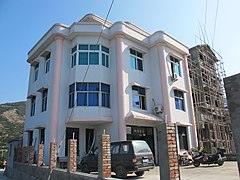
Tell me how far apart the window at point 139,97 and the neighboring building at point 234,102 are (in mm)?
11599

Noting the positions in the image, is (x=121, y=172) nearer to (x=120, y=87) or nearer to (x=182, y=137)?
(x=120, y=87)

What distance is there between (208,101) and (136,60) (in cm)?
1176

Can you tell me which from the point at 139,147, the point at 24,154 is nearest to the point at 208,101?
the point at 139,147

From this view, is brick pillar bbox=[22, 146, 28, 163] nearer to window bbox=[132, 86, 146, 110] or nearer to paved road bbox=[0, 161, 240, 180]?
paved road bbox=[0, 161, 240, 180]

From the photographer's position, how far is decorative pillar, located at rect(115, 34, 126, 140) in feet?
44.2

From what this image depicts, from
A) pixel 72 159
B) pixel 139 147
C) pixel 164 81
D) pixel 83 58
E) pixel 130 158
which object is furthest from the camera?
pixel 164 81

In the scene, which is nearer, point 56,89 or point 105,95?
point 56,89

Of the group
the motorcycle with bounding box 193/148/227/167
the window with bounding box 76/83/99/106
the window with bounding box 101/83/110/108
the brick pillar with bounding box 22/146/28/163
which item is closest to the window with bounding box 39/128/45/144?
the brick pillar with bounding box 22/146/28/163

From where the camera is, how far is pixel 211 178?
8.20 metres

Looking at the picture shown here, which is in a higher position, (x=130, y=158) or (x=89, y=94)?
(x=89, y=94)

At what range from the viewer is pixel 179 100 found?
17.8 meters

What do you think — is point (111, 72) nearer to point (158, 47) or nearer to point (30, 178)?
point (158, 47)

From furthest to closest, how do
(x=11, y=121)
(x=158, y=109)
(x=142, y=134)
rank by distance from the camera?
1. (x=11, y=121)
2. (x=142, y=134)
3. (x=158, y=109)

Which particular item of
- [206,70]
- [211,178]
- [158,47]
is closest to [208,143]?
[206,70]
